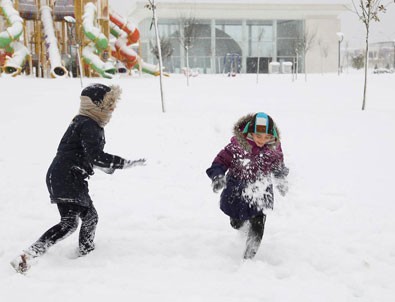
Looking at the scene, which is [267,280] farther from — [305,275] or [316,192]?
[316,192]

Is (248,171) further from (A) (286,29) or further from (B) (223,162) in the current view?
(A) (286,29)

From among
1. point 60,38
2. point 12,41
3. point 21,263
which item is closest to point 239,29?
point 60,38

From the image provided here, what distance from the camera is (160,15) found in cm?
4881

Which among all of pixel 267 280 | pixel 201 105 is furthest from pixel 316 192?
pixel 201 105

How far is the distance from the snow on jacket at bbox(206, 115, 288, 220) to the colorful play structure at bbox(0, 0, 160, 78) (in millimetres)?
17089

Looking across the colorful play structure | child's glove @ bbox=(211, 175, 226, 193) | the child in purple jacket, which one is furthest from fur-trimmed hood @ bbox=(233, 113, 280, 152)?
the colorful play structure

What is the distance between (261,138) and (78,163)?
1.49m

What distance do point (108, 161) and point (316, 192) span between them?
342 cm

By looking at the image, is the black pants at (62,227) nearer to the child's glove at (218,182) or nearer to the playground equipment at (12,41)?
the child's glove at (218,182)

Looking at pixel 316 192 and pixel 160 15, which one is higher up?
pixel 160 15

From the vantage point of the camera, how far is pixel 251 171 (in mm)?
3375

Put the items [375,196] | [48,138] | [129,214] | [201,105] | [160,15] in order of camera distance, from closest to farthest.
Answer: [129,214] < [375,196] < [48,138] < [201,105] < [160,15]

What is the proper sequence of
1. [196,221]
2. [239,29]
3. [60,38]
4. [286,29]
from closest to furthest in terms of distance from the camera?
[196,221] < [60,38] < [239,29] < [286,29]

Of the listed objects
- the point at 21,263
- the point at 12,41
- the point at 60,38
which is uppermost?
the point at 60,38
